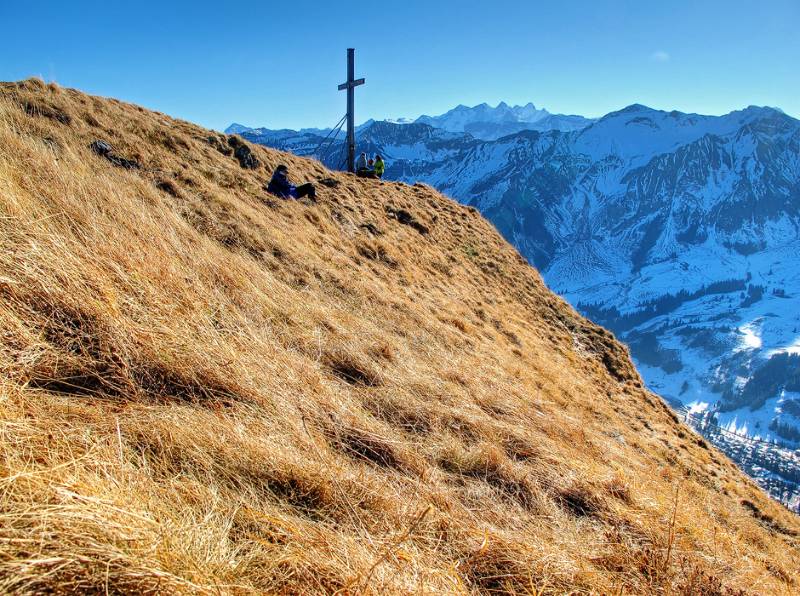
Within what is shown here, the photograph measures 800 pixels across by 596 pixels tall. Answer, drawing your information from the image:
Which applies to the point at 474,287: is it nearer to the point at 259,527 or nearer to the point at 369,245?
the point at 369,245

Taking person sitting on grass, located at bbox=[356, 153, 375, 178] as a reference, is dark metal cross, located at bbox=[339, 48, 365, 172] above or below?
above

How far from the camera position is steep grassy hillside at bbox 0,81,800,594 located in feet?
6.50

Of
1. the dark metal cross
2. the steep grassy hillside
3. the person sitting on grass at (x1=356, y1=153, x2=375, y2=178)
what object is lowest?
the steep grassy hillside

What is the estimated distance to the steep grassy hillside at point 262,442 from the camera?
6.50 feet

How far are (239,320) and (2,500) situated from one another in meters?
3.11

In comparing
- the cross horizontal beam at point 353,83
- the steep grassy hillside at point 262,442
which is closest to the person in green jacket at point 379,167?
the cross horizontal beam at point 353,83

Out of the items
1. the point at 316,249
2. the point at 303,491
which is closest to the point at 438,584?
the point at 303,491

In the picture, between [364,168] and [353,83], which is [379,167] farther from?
[353,83]

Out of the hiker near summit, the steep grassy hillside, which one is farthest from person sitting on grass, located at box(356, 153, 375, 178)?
the steep grassy hillside

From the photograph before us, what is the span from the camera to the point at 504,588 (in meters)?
2.55

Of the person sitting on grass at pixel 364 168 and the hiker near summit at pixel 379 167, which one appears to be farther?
the hiker near summit at pixel 379 167

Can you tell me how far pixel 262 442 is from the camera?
3016 millimetres

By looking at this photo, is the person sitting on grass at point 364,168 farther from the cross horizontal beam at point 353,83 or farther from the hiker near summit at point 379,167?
the cross horizontal beam at point 353,83

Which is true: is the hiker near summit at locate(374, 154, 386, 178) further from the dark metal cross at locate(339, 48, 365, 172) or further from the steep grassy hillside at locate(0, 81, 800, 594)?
the steep grassy hillside at locate(0, 81, 800, 594)
